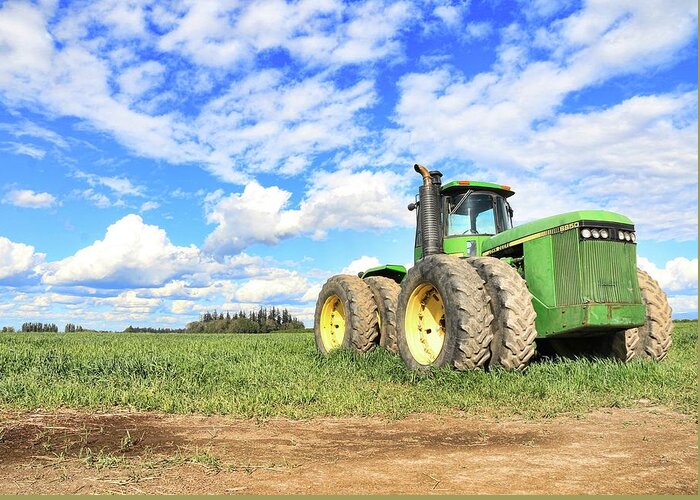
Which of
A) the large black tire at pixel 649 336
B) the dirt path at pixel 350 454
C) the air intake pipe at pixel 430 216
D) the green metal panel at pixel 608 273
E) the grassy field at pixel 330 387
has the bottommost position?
the dirt path at pixel 350 454

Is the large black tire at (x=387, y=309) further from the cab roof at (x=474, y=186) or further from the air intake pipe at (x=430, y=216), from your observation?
the cab roof at (x=474, y=186)

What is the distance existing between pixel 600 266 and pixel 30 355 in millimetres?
10003

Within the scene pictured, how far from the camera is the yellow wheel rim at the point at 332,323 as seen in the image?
13258 millimetres

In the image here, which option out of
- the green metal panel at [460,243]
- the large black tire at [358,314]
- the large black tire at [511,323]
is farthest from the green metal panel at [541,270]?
the large black tire at [358,314]

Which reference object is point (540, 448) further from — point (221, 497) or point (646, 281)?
point (646, 281)

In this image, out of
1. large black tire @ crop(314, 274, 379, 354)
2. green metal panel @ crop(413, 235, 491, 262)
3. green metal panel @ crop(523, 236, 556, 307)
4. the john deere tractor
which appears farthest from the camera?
large black tire @ crop(314, 274, 379, 354)

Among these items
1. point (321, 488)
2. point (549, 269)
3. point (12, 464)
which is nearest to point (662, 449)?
point (321, 488)

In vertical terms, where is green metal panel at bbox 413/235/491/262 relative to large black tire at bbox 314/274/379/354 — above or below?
above

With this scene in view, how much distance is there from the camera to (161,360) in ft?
32.6

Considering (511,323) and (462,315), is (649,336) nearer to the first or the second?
(511,323)

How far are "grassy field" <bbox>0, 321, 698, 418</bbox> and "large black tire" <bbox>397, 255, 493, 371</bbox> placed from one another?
0.88 feet

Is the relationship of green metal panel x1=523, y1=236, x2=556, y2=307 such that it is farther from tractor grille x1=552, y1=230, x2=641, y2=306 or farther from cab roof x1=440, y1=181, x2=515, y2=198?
cab roof x1=440, y1=181, x2=515, y2=198

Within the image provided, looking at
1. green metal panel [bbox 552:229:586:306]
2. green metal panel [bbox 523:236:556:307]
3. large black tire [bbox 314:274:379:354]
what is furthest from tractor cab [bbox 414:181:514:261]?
green metal panel [bbox 552:229:586:306]

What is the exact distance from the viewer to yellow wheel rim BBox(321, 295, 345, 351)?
13258 millimetres
